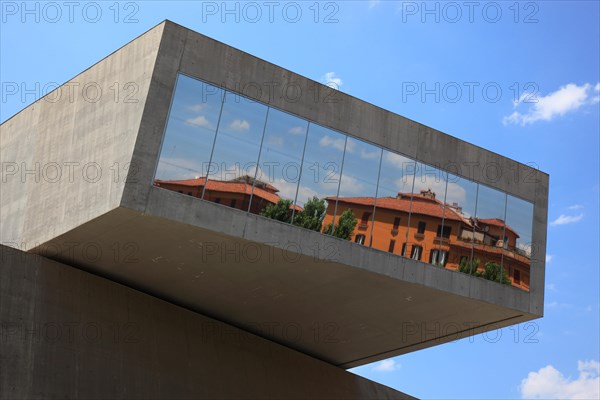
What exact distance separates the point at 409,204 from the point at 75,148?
28.7ft

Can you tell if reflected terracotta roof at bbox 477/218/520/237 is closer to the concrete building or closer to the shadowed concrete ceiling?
the concrete building

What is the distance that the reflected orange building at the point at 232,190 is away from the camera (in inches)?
861

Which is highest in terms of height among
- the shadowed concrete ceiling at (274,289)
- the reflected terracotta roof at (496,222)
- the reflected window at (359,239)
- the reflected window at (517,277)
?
the reflected terracotta roof at (496,222)

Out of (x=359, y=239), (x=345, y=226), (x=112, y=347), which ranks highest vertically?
(x=345, y=226)

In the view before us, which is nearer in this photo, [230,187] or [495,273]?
[230,187]

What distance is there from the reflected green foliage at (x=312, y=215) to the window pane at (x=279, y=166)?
0.27 m

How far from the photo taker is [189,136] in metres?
22.0

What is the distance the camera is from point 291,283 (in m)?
24.4

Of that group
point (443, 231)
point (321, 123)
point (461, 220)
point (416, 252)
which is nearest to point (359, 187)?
point (321, 123)

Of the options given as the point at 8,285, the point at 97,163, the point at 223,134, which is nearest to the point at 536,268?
the point at 223,134

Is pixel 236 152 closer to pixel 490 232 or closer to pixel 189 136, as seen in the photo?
pixel 189 136

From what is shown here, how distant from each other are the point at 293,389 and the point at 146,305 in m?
5.40

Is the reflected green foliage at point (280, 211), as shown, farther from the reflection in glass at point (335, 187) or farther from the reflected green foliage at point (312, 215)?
the reflected green foliage at point (312, 215)

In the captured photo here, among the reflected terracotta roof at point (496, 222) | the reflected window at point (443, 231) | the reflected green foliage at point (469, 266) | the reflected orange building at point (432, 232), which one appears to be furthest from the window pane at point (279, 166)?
the reflected terracotta roof at point (496, 222)
